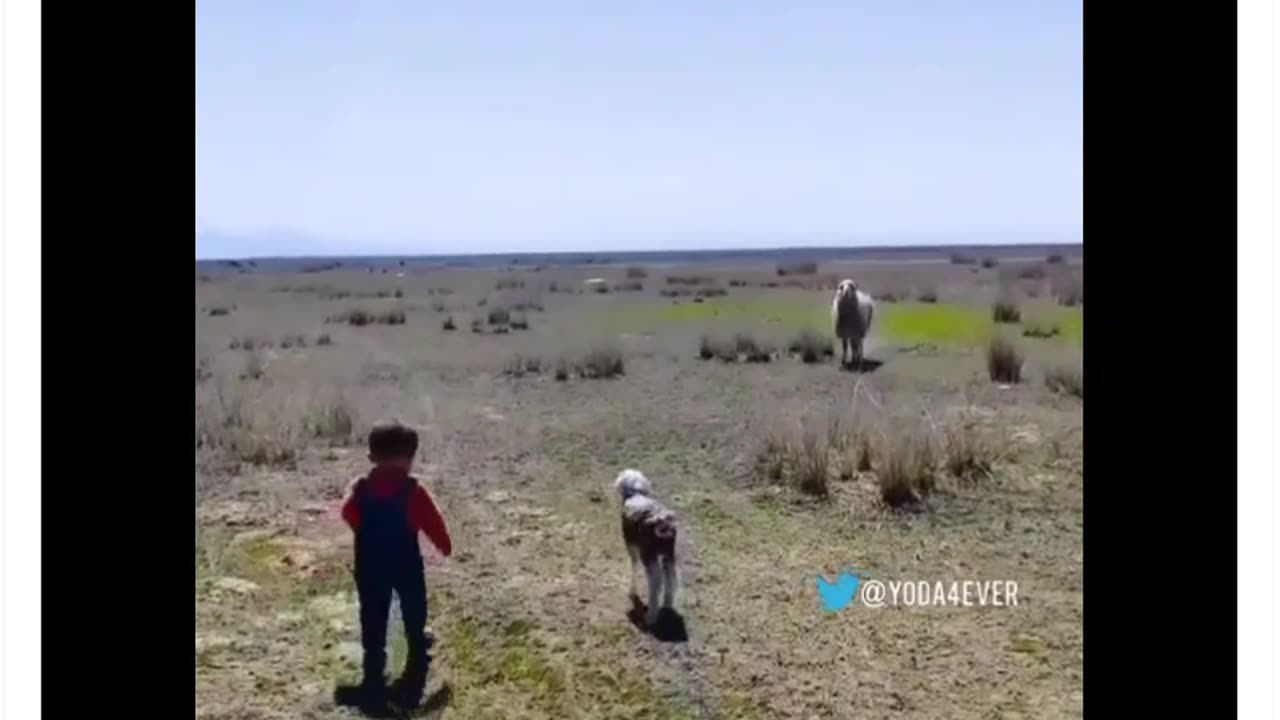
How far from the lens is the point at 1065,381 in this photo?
295 centimetres

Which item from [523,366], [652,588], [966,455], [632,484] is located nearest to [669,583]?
[652,588]

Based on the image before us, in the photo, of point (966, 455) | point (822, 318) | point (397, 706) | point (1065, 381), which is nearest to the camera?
point (397, 706)

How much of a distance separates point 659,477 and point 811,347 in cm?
47

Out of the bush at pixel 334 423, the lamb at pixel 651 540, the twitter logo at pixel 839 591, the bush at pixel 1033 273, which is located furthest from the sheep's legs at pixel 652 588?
the bush at pixel 1033 273

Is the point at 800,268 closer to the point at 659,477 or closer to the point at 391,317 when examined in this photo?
the point at 659,477

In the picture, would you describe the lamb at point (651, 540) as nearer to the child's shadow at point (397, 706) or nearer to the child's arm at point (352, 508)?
the child's shadow at point (397, 706)

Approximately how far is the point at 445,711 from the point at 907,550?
1015 mm

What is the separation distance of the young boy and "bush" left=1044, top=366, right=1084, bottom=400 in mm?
1327

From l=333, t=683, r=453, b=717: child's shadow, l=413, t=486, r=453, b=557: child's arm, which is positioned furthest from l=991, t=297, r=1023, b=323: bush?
l=333, t=683, r=453, b=717: child's shadow

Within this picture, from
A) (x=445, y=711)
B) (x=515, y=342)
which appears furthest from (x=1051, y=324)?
(x=445, y=711)

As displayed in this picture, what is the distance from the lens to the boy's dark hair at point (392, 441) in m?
2.98
